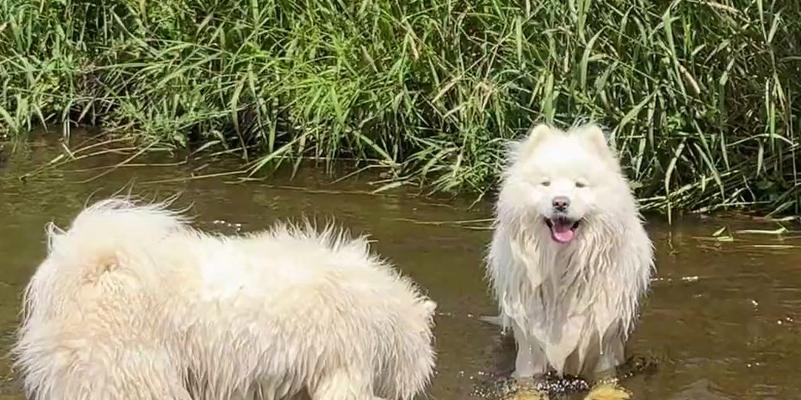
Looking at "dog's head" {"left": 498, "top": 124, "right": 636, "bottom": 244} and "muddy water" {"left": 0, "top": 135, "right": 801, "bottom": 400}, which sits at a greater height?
"dog's head" {"left": 498, "top": 124, "right": 636, "bottom": 244}

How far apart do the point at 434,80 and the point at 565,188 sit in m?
3.13

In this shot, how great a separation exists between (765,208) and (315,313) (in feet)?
13.5

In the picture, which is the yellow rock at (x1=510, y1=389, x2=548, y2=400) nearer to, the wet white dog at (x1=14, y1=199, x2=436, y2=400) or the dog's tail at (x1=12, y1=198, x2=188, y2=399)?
the wet white dog at (x1=14, y1=199, x2=436, y2=400)

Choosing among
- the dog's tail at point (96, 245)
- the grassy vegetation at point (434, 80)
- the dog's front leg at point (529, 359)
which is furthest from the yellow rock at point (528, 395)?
the grassy vegetation at point (434, 80)

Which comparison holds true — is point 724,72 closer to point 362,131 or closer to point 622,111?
point 622,111

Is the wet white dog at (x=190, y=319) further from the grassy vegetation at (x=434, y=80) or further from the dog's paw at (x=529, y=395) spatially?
the grassy vegetation at (x=434, y=80)

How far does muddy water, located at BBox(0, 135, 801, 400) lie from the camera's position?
491cm

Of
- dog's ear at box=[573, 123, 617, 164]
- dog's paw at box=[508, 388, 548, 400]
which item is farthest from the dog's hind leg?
dog's ear at box=[573, 123, 617, 164]

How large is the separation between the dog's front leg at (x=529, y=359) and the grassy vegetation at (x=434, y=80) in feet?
7.04

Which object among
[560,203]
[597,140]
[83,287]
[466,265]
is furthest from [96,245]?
[466,265]

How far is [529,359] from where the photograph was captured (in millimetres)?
4926

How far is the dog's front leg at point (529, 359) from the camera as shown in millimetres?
4906

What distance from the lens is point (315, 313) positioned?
370 centimetres

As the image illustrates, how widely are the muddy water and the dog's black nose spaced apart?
76 centimetres
